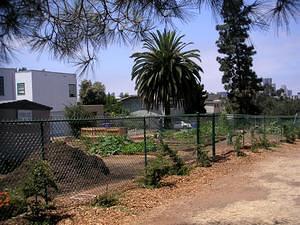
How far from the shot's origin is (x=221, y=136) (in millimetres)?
22578

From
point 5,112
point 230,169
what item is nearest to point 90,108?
point 5,112

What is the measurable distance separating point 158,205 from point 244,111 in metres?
54.4

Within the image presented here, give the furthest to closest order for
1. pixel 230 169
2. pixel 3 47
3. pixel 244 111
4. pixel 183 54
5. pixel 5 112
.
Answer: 1. pixel 244 111
2. pixel 183 54
3. pixel 5 112
4. pixel 230 169
5. pixel 3 47

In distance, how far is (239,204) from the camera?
347 inches

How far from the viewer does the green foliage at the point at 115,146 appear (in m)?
20.1

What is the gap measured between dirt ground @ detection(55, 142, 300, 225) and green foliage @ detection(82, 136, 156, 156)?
7050 millimetres

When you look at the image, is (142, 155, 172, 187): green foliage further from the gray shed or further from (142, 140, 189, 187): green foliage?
the gray shed

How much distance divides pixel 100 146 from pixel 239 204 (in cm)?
1221

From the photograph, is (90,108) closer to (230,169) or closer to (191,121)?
(191,121)

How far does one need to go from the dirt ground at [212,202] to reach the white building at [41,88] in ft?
150

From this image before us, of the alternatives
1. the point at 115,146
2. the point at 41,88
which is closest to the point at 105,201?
the point at 115,146

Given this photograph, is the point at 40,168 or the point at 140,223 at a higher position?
the point at 40,168

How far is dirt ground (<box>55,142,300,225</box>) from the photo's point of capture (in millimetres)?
7691

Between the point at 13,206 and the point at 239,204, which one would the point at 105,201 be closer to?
the point at 13,206
